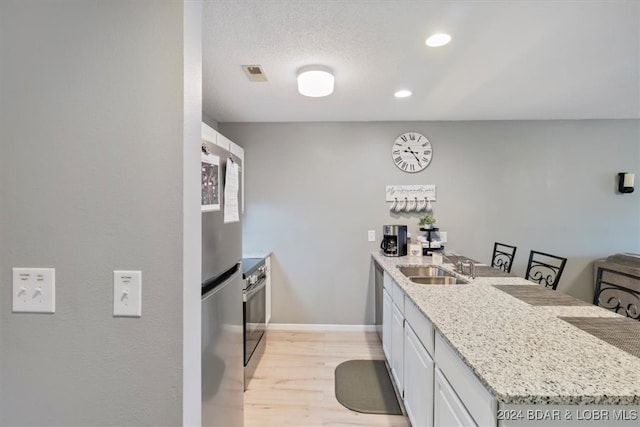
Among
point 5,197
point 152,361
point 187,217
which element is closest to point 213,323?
point 152,361

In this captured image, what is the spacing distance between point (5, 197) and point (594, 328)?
7.17 ft

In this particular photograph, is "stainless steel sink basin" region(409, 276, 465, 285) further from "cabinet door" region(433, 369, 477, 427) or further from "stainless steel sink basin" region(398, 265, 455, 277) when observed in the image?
"cabinet door" region(433, 369, 477, 427)

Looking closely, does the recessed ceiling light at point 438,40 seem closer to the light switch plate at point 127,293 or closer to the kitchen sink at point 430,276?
the kitchen sink at point 430,276

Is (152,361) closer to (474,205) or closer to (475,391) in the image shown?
(475,391)

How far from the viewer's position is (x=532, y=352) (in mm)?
1003

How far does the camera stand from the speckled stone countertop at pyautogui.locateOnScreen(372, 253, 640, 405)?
79cm

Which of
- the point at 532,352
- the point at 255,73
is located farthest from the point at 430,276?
the point at 255,73

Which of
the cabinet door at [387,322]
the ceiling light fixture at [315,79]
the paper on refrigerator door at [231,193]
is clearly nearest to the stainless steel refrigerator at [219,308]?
the paper on refrigerator door at [231,193]

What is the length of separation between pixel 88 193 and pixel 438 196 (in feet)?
10.9

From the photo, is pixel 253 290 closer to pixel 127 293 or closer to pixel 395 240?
pixel 395 240

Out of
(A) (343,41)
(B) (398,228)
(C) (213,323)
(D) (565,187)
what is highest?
(A) (343,41)

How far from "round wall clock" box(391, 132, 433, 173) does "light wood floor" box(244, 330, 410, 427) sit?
2036 mm

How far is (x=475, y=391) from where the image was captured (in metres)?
0.95

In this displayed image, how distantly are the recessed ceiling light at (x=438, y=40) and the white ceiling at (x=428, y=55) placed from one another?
4 cm
